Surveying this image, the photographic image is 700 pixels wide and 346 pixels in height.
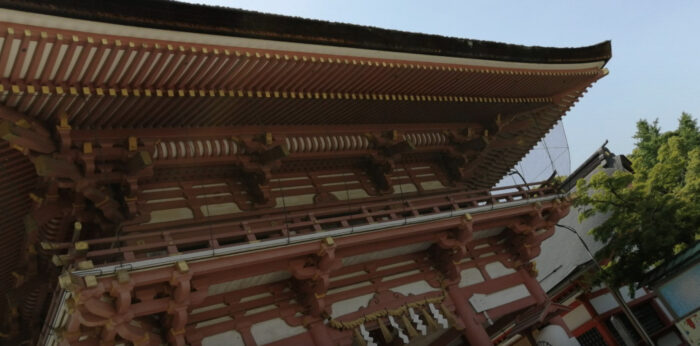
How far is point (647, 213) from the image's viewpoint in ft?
56.5

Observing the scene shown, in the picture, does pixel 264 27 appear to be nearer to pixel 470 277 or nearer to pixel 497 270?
pixel 470 277

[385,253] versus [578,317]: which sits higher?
[385,253]

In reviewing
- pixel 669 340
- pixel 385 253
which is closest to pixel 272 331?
pixel 385 253

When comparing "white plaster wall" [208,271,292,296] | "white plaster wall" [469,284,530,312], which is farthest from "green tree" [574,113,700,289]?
"white plaster wall" [208,271,292,296]

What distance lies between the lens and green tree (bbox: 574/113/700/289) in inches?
662

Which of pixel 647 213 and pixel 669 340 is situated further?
pixel 669 340

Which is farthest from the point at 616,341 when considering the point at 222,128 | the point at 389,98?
the point at 222,128

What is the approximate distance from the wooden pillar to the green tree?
24.2ft

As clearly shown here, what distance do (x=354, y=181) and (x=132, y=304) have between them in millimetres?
6740

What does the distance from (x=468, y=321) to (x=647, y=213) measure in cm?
825

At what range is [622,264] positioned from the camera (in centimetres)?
1772

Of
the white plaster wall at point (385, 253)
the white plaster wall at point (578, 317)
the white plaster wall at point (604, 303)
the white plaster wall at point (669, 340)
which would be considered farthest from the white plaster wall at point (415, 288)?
the white plaster wall at point (669, 340)

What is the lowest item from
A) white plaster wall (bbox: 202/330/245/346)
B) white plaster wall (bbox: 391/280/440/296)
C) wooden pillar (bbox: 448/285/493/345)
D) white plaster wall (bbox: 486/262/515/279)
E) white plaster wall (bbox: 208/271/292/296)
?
wooden pillar (bbox: 448/285/493/345)

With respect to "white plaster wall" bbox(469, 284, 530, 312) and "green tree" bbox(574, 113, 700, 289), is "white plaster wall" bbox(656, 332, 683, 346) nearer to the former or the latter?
"green tree" bbox(574, 113, 700, 289)
